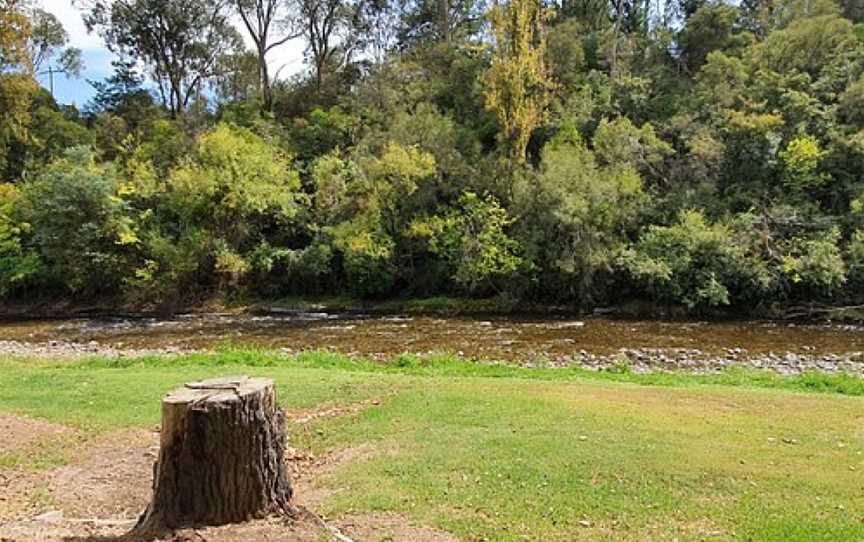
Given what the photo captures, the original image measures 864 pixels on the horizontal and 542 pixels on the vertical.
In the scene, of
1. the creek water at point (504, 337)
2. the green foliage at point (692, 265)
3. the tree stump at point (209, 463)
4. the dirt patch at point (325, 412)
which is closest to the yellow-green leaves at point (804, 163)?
the green foliage at point (692, 265)

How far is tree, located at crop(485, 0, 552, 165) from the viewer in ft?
94.2

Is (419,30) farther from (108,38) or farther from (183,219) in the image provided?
(183,219)

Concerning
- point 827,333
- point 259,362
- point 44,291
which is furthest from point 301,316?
point 827,333

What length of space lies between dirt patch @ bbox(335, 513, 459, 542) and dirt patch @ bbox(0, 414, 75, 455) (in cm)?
500

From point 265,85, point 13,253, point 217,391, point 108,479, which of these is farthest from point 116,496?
point 265,85

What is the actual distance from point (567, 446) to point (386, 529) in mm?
2821

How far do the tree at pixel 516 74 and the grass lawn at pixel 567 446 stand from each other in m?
19.1

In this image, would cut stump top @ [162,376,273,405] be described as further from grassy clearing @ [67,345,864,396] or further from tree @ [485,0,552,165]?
tree @ [485,0,552,165]

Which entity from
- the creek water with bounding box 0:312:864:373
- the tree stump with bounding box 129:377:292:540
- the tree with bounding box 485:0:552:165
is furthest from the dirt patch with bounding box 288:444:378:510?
the tree with bounding box 485:0:552:165

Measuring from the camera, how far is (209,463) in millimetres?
4668

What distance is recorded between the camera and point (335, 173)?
33031 mm

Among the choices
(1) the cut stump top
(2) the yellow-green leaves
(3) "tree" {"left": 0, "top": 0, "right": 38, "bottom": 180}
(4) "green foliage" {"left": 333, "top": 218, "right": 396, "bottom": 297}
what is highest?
(3) "tree" {"left": 0, "top": 0, "right": 38, "bottom": 180}

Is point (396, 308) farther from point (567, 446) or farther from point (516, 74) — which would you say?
point (567, 446)

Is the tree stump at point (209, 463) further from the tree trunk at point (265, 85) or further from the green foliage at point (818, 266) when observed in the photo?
the tree trunk at point (265, 85)
